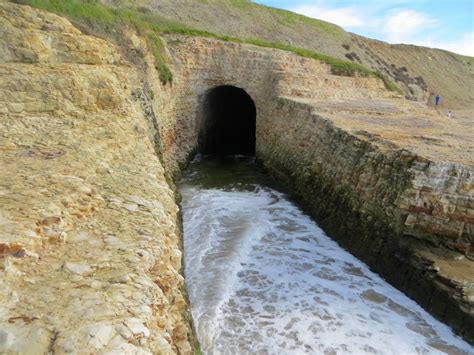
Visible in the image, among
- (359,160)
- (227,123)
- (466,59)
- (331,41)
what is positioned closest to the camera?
(359,160)

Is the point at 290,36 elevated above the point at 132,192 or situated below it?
above

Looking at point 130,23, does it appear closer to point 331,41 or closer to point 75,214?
point 75,214

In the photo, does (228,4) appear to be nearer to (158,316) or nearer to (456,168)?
(456,168)

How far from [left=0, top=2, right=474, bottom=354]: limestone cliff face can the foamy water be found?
0.52 m

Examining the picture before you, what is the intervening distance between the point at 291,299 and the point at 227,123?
18.7 metres

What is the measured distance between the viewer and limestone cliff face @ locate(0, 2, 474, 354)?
145 inches

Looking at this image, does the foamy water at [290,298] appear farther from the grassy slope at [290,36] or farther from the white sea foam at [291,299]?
the grassy slope at [290,36]

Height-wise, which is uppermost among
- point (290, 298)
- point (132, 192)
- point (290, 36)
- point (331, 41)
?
point (331, 41)

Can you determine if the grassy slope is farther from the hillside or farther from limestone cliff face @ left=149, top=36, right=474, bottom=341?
limestone cliff face @ left=149, top=36, right=474, bottom=341

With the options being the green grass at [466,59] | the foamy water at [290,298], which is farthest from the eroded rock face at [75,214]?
the green grass at [466,59]

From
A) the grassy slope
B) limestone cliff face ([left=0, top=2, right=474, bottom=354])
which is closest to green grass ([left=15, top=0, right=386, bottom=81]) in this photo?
the grassy slope

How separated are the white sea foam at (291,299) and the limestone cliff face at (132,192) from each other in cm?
52

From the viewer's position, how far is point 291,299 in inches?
328

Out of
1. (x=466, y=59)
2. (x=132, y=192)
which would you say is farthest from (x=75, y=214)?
(x=466, y=59)
